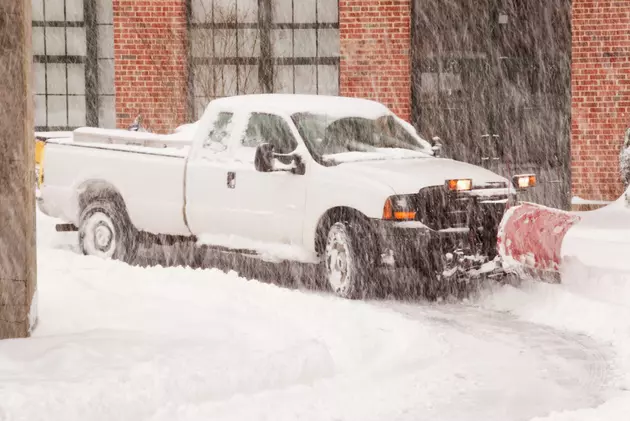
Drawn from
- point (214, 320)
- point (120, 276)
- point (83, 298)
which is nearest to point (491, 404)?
point (214, 320)

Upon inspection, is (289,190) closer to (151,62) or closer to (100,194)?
(100,194)

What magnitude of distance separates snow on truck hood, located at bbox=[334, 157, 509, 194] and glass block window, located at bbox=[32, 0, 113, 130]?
1018 cm

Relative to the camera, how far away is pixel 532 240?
1088cm

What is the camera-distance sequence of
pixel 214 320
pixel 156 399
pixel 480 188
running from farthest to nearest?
pixel 480 188, pixel 214 320, pixel 156 399

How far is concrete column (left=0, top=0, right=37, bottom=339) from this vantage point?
7617 mm

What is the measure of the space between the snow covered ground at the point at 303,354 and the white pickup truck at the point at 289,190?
0.68 m

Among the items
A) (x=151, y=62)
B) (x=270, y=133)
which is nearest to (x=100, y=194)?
(x=270, y=133)

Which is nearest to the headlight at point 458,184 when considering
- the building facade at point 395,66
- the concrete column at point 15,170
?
the concrete column at point 15,170

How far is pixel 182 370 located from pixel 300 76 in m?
13.5

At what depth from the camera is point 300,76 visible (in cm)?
2038

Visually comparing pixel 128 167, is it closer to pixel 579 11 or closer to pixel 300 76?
pixel 300 76

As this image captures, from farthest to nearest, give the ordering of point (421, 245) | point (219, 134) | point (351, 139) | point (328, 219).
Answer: point (219, 134) → point (351, 139) → point (328, 219) → point (421, 245)

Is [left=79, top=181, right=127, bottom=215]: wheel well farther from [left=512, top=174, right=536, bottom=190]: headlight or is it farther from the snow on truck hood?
[left=512, top=174, right=536, bottom=190]: headlight

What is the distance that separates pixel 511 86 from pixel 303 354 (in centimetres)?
1246
